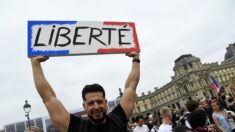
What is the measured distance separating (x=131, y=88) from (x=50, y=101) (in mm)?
941

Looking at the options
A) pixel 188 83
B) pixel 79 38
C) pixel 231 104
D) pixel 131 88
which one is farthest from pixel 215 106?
pixel 188 83

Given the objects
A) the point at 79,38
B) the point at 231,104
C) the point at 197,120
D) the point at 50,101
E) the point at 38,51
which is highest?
the point at 79,38

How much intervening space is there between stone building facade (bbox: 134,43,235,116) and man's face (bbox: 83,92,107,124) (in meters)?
68.6

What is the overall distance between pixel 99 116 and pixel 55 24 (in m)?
1.20

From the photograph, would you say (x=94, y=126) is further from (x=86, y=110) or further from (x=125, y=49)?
(x=125, y=49)

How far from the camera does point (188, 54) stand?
82625 mm

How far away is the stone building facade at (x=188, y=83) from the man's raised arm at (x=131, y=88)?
6784 cm

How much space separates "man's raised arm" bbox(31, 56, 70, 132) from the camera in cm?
201

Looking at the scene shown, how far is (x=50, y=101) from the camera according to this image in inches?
82.0

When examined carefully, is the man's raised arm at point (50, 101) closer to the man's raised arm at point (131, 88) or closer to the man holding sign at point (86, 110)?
the man holding sign at point (86, 110)

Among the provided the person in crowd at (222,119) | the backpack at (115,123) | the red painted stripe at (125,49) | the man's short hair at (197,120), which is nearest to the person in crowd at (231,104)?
the person in crowd at (222,119)

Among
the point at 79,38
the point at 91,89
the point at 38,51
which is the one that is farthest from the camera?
the point at 79,38

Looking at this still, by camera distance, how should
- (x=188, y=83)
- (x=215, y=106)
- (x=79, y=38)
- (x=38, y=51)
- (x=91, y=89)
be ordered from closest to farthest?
(x=91, y=89) → (x=38, y=51) → (x=79, y=38) → (x=215, y=106) → (x=188, y=83)

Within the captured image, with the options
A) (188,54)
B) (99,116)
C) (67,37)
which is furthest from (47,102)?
(188,54)
